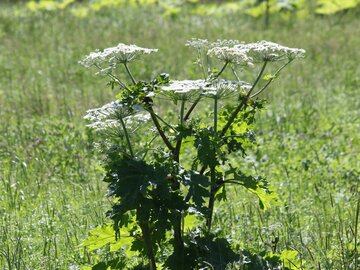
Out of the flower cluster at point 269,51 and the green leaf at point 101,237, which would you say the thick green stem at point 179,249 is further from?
the flower cluster at point 269,51

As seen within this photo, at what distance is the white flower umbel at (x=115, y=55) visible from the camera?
3.63m

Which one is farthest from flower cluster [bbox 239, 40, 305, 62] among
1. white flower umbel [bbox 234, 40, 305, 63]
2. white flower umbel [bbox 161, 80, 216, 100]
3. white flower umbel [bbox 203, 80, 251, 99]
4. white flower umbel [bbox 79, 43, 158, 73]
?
white flower umbel [bbox 79, 43, 158, 73]

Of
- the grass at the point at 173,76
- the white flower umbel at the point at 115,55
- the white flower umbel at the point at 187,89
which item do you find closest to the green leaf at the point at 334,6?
the grass at the point at 173,76

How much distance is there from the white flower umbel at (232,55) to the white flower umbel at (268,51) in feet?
0.13

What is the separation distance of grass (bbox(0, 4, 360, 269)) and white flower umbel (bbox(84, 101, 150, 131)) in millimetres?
575

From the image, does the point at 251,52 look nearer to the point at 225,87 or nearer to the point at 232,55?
the point at 232,55

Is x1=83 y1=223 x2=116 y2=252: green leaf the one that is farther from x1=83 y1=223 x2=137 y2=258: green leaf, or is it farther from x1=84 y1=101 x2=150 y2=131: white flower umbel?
x1=84 y1=101 x2=150 y2=131: white flower umbel

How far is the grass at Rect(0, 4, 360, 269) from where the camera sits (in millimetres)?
4766

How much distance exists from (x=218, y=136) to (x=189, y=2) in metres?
15.4

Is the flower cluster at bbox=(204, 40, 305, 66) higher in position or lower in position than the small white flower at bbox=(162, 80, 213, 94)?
higher

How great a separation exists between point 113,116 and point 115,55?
12.3 inches

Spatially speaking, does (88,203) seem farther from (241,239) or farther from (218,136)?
(218,136)

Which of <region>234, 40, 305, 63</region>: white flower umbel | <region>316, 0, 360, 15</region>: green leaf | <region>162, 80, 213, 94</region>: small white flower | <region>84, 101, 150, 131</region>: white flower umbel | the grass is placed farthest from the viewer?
<region>316, 0, 360, 15</region>: green leaf

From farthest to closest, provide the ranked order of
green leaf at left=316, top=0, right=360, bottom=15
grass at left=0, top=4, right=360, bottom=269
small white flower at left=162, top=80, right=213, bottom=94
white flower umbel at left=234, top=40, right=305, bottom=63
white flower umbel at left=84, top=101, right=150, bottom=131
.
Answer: green leaf at left=316, top=0, right=360, bottom=15, grass at left=0, top=4, right=360, bottom=269, white flower umbel at left=234, top=40, right=305, bottom=63, white flower umbel at left=84, top=101, right=150, bottom=131, small white flower at left=162, top=80, right=213, bottom=94
